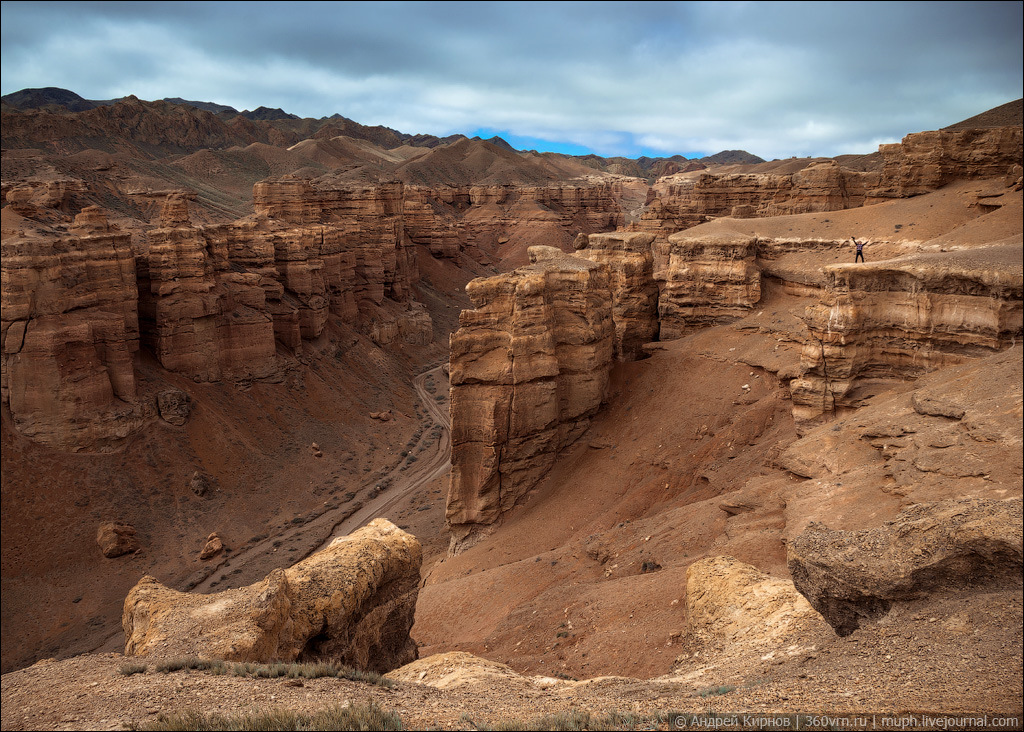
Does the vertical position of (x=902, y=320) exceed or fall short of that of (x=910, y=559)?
it exceeds it

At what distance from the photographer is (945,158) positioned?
30359 millimetres

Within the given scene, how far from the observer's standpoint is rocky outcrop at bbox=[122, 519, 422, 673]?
34.4 feet

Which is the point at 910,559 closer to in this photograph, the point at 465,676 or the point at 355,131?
the point at 465,676

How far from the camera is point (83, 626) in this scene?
22438 millimetres

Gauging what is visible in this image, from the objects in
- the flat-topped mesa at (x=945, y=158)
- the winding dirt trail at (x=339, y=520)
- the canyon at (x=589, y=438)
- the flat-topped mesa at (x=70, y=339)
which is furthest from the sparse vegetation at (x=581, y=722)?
the flat-topped mesa at (x=945, y=158)

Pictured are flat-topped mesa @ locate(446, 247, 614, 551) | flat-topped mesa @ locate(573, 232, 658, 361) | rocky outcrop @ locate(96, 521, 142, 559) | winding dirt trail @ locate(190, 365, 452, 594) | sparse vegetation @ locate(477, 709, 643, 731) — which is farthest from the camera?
flat-topped mesa @ locate(573, 232, 658, 361)

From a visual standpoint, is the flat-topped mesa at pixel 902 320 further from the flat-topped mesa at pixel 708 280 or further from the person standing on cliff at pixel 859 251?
the flat-topped mesa at pixel 708 280

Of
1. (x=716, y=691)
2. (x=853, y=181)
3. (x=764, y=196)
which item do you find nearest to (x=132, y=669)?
(x=716, y=691)

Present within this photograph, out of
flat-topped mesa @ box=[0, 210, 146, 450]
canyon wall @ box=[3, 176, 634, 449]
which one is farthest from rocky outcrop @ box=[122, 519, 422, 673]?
canyon wall @ box=[3, 176, 634, 449]

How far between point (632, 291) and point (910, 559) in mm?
23018

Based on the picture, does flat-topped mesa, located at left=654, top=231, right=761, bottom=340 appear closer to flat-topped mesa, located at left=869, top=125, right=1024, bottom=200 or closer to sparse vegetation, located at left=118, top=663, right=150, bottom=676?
flat-topped mesa, located at left=869, top=125, right=1024, bottom=200

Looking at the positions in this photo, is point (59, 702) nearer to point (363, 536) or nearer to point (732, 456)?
point (363, 536)

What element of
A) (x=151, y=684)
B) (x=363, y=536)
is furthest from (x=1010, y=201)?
(x=151, y=684)

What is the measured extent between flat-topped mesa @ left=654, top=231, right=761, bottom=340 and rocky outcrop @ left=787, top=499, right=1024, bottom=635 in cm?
1987
